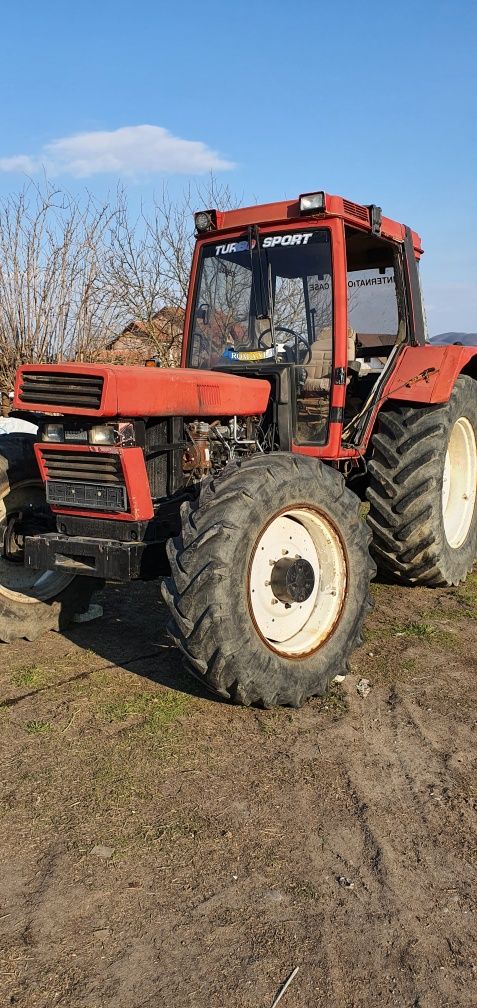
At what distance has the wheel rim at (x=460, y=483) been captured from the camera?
6.25 meters

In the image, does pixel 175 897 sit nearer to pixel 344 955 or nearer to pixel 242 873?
pixel 242 873

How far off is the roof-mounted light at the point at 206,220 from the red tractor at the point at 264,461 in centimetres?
3

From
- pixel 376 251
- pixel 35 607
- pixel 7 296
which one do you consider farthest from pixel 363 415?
pixel 7 296

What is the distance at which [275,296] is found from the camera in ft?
16.4

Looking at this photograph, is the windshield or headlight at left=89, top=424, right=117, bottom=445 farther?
the windshield

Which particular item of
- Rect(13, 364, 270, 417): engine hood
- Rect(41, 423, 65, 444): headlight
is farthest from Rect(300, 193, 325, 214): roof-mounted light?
Rect(41, 423, 65, 444): headlight

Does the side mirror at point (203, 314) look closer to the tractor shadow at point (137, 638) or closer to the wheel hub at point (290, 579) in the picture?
the tractor shadow at point (137, 638)

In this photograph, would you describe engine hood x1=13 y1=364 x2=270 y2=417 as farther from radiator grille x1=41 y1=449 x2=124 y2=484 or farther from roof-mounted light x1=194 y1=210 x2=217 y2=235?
roof-mounted light x1=194 y1=210 x2=217 y2=235

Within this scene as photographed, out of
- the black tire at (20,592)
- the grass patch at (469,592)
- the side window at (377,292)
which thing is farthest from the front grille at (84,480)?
the grass patch at (469,592)

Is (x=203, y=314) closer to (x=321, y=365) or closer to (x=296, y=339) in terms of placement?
(x=296, y=339)

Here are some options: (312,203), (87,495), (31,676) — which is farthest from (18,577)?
(312,203)

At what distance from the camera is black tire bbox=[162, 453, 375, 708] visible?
3.49 m

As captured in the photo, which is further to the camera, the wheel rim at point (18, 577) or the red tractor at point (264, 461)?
the wheel rim at point (18, 577)

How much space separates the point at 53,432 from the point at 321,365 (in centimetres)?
164
